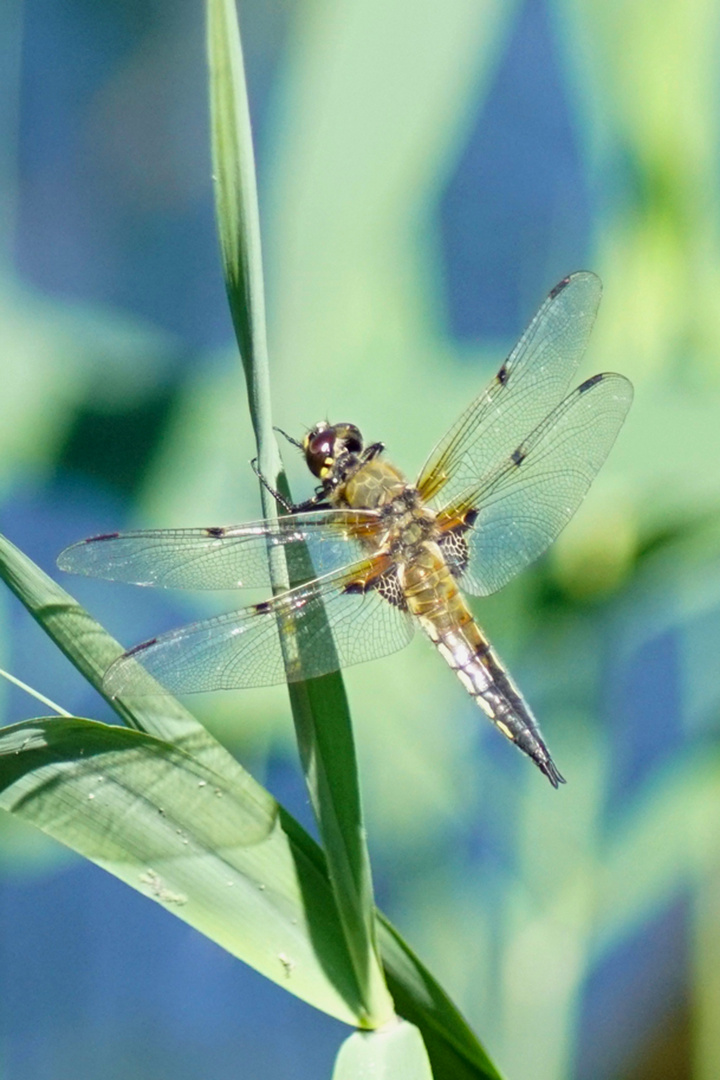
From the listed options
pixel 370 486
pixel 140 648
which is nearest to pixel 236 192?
pixel 140 648

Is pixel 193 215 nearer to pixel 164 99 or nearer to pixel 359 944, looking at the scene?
pixel 164 99

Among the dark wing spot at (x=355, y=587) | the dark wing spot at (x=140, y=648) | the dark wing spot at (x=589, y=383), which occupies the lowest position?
the dark wing spot at (x=355, y=587)

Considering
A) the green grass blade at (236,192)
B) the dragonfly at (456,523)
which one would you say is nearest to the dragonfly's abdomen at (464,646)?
the dragonfly at (456,523)

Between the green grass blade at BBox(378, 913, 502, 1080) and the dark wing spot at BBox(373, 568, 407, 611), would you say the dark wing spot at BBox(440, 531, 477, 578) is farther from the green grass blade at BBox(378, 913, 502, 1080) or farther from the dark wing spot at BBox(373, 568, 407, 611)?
the green grass blade at BBox(378, 913, 502, 1080)

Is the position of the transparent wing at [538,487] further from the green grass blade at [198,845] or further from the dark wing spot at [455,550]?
the green grass blade at [198,845]

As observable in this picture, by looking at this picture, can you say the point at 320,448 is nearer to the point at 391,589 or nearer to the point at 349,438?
the point at 349,438

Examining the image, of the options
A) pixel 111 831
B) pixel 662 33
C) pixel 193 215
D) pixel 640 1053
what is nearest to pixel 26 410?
pixel 193 215

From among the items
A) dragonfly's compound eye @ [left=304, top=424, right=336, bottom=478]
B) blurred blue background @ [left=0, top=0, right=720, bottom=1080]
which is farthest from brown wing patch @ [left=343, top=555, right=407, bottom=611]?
blurred blue background @ [left=0, top=0, right=720, bottom=1080]
